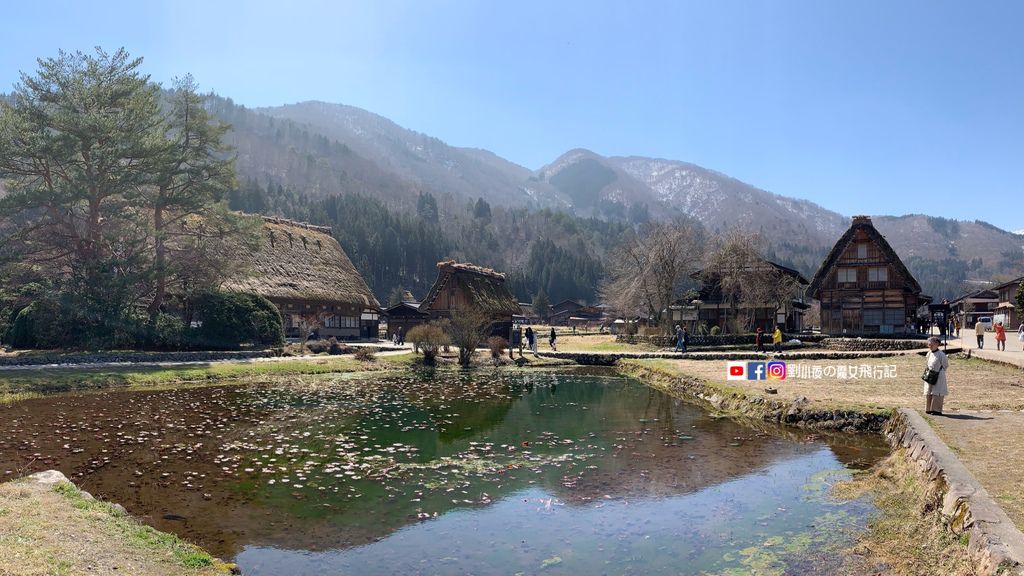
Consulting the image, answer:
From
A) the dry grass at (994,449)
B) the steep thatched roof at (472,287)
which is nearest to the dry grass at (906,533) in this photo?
the dry grass at (994,449)

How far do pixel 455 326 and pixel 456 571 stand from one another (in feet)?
81.9

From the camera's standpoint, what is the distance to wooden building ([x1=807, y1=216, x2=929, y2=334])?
40.9 m

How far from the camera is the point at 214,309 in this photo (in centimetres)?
2984

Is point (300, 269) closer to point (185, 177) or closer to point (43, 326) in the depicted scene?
point (185, 177)

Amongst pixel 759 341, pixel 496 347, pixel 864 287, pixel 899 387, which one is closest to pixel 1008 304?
pixel 864 287

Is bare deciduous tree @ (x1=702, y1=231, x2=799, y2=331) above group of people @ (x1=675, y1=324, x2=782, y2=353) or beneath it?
above

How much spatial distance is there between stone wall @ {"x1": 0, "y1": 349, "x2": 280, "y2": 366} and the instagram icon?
23.0 meters

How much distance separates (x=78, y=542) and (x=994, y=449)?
1117 centimetres

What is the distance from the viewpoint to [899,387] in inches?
658

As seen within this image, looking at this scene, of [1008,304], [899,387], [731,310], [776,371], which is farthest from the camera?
[1008,304]

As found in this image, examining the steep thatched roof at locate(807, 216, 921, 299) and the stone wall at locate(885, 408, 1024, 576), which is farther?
the steep thatched roof at locate(807, 216, 921, 299)
